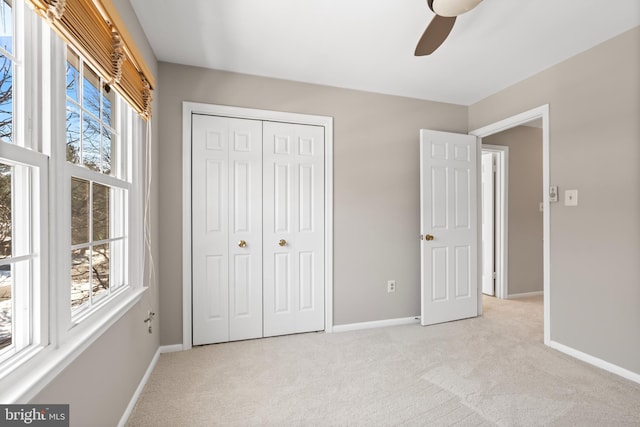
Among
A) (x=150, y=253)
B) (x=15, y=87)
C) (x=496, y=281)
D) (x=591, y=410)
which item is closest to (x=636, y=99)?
Result: (x=591, y=410)

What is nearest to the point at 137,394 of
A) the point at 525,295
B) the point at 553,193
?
the point at 553,193

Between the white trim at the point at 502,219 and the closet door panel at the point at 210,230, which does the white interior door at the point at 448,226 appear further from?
the closet door panel at the point at 210,230

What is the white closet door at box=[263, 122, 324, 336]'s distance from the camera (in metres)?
2.77

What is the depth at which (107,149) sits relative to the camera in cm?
166

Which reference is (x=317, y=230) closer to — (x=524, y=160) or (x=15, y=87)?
(x=15, y=87)

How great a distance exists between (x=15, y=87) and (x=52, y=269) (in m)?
0.62

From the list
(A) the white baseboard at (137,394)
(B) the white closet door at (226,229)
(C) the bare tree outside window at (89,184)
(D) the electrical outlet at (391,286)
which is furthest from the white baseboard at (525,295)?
(C) the bare tree outside window at (89,184)

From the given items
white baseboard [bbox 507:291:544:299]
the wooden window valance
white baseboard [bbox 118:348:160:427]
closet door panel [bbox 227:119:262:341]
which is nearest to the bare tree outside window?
the wooden window valance

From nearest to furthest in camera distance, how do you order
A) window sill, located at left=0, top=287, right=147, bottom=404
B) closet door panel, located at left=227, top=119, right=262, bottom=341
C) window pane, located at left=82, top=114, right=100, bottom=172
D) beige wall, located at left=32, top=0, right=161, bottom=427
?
1. window sill, located at left=0, top=287, right=147, bottom=404
2. beige wall, located at left=32, top=0, right=161, bottom=427
3. window pane, located at left=82, top=114, right=100, bottom=172
4. closet door panel, located at left=227, top=119, right=262, bottom=341

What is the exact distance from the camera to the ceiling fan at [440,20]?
4.74 ft

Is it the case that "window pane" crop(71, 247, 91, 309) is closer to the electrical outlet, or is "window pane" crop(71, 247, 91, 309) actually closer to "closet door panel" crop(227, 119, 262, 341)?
"closet door panel" crop(227, 119, 262, 341)

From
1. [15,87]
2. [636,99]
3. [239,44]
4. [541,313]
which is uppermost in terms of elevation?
[239,44]

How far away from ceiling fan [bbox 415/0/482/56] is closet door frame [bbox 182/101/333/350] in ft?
4.04

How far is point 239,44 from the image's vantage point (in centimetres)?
224
